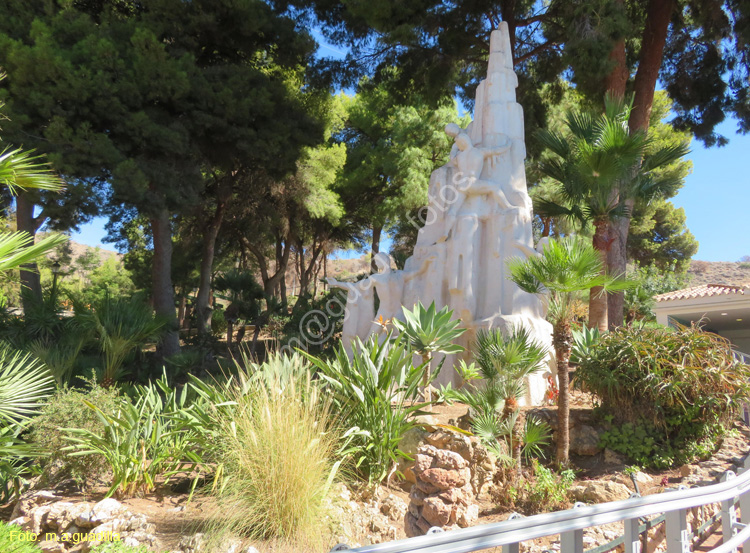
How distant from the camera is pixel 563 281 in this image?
586 cm

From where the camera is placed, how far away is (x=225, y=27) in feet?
49.0

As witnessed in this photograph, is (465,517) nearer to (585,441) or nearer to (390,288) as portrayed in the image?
(585,441)

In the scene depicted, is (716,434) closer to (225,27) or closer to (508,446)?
(508,446)

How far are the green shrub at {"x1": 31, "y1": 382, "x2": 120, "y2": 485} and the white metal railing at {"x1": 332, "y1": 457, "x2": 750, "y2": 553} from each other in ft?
13.0

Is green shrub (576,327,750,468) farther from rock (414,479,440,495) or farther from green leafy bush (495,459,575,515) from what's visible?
rock (414,479,440,495)

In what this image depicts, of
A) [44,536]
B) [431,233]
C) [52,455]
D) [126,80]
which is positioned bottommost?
[44,536]

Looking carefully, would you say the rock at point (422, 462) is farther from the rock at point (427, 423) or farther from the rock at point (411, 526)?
the rock at point (427, 423)

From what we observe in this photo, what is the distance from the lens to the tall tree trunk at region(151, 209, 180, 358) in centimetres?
1395

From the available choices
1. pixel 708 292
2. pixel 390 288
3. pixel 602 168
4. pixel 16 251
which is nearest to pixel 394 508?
pixel 16 251

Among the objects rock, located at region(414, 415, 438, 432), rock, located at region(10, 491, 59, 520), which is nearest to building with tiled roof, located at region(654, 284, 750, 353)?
rock, located at region(414, 415, 438, 432)

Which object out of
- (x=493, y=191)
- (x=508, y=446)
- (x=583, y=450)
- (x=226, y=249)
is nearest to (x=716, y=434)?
(x=583, y=450)

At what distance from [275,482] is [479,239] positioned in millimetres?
6727

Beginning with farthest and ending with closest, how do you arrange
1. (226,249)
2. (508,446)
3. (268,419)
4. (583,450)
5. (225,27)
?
1. (226,249)
2. (225,27)
3. (583,450)
4. (508,446)
5. (268,419)

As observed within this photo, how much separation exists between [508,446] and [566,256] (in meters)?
2.22
